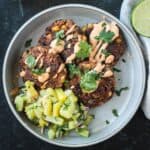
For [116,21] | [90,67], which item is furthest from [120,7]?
[90,67]

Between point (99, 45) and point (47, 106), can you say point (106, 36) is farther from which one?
point (47, 106)

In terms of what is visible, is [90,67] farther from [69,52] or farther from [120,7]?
[120,7]

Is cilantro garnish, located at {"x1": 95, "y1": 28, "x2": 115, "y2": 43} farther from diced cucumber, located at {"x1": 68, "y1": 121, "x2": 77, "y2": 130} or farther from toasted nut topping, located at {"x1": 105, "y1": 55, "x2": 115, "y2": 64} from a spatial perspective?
diced cucumber, located at {"x1": 68, "y1": 121, "x2": 77, "y2": 130}

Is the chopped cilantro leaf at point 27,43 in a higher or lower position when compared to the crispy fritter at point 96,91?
higher

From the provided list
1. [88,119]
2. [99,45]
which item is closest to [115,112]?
[88,119]

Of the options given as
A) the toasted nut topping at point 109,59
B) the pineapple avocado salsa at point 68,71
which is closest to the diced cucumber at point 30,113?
the pineapple avocado salsa at point 68,71

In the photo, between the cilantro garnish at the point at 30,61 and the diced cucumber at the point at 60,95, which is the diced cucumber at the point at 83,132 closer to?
the diced cucumber at the point at 60,95

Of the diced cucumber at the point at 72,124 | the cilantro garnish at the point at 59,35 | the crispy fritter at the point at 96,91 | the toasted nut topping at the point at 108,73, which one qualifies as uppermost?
the cilantro garnish at the point at 59,35
